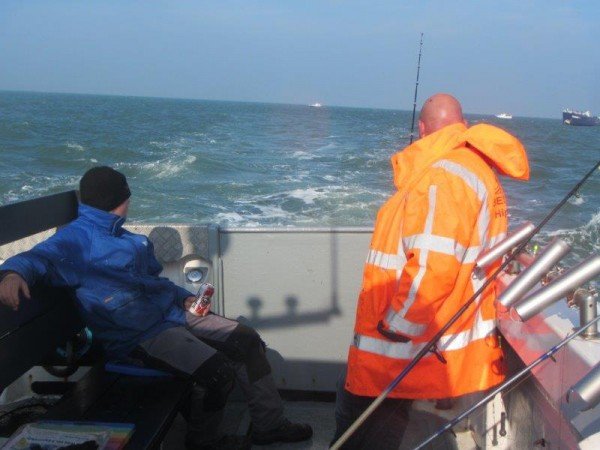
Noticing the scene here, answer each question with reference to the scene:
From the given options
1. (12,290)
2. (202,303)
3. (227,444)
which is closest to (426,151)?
(202,303)

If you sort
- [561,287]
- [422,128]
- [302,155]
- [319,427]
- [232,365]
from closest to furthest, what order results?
[561,287] < [422,128] < [232,365] < [319,427] < [302,155]

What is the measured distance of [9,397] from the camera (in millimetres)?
3863

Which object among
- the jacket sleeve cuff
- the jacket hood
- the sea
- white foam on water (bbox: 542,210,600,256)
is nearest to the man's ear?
the jacket hood

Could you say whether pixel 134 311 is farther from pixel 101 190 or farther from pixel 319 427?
pixel 319 427

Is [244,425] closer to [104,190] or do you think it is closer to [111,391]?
[111,391]

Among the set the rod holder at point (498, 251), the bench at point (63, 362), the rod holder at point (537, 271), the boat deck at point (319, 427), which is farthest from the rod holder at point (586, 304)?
the bench at point (63, 362)

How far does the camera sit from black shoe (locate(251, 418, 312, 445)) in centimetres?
345

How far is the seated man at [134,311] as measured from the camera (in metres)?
3.02

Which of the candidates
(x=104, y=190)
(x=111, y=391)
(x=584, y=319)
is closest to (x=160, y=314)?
(x=111, y=391)

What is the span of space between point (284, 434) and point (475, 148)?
1900 mm

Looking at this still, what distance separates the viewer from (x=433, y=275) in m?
2.11

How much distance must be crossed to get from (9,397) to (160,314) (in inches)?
51.6

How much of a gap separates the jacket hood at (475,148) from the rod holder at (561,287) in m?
0.83

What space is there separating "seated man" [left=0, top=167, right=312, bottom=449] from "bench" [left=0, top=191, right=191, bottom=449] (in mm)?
105
